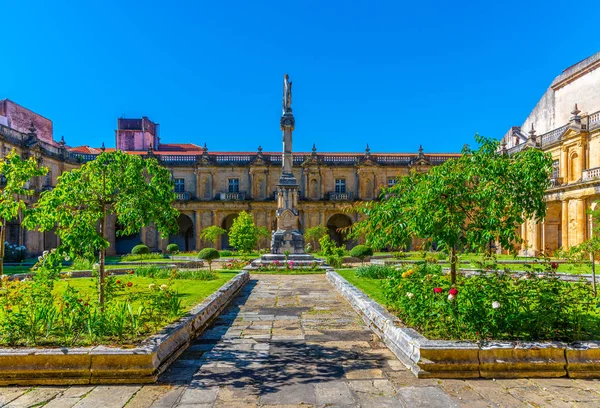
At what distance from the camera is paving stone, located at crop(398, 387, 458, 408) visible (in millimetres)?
4168

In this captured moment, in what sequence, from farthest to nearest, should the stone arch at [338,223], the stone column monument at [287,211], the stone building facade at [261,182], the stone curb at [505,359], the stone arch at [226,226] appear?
the stone arch at [338,223]
the stone arch at [226,226]
the stone building facade at [261,182]
the stone column monument at [287,211]
the stone curb at [505,359]

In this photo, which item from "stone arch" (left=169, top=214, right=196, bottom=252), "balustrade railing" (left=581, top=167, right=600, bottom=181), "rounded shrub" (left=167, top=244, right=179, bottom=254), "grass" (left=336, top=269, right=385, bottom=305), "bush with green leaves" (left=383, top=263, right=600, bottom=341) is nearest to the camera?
"bush with green leaves" (left=383, top=263, right=600, bottom=341)

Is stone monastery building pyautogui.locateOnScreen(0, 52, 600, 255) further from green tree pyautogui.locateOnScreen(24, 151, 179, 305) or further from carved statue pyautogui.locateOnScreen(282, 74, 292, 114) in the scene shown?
green tree pyautogui.locateOnScreen(24, 151, 179, 305)

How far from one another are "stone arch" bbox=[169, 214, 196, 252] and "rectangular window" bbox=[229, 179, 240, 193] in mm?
4678

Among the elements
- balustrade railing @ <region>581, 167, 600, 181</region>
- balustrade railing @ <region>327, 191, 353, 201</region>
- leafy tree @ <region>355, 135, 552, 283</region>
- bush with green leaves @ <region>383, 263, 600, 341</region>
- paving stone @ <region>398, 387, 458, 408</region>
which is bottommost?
paving stone @ <region>398, 387, 458, 408</region>

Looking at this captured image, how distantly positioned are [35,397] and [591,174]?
28.1m

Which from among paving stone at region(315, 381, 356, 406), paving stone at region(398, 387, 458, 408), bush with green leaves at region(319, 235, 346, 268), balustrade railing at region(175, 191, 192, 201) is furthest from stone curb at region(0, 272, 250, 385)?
balustrade railing at region(175, 191, 192, 201)

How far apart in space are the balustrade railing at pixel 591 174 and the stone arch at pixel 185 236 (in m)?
29.9

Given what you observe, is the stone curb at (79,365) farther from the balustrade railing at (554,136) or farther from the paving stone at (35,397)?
the balustrade railing at (554,136)

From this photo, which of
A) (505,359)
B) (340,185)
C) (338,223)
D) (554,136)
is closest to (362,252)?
(554,136)

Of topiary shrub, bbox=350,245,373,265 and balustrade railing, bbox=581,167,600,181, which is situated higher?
balustrade railing, bbox=581,167,600,181

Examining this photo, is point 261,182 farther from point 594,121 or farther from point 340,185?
point 594,121

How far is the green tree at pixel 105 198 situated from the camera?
5.97 meters

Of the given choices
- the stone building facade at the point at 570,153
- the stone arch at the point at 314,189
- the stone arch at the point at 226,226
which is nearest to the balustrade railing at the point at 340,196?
the stone arch at the point at 314,189
